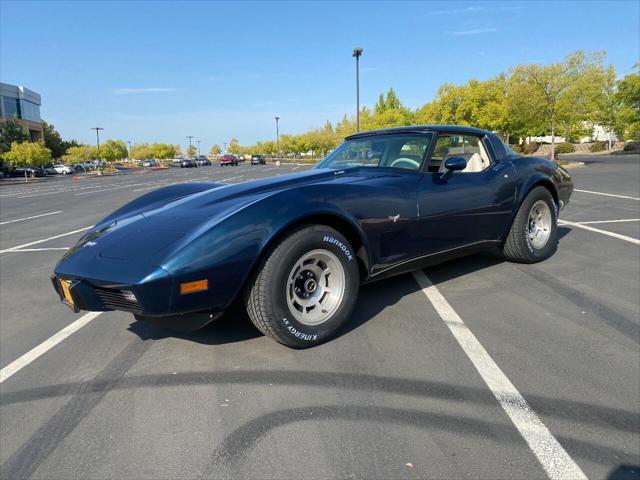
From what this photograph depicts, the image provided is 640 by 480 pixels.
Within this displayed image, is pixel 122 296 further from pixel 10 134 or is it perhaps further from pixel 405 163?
pixel 10 134

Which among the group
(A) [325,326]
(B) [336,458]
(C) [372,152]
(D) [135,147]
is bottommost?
(B) [336,458]

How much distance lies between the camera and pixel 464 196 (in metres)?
3.69

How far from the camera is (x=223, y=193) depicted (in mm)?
3096

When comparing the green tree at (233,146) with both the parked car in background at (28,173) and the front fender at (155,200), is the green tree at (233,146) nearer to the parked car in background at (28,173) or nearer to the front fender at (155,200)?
the parked car in background at (28,173)

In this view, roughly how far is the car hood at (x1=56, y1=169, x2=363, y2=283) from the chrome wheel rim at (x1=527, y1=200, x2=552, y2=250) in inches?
93.4

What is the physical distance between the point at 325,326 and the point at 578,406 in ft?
4.60

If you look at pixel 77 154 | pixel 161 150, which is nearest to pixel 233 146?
pixel 161 150

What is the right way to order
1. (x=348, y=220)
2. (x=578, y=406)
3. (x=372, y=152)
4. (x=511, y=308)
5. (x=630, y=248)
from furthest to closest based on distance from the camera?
(x=630, y=248) < (x=372, y=152) < (x=511, y=308) < (x=348, y=220) < (x=578, y=406)

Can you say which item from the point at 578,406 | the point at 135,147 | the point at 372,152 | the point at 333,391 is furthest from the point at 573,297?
the point at 135,147

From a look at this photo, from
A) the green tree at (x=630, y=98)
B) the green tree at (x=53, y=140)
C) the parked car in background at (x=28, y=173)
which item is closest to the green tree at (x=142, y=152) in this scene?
the green tree at (x=53, y=140)

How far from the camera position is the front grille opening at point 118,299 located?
7.47 ft

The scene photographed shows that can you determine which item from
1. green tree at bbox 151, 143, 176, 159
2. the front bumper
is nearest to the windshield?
the front bumper

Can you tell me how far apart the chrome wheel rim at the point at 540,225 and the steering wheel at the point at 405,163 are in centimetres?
178

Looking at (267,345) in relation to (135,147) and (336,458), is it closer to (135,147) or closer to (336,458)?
(336,458)
